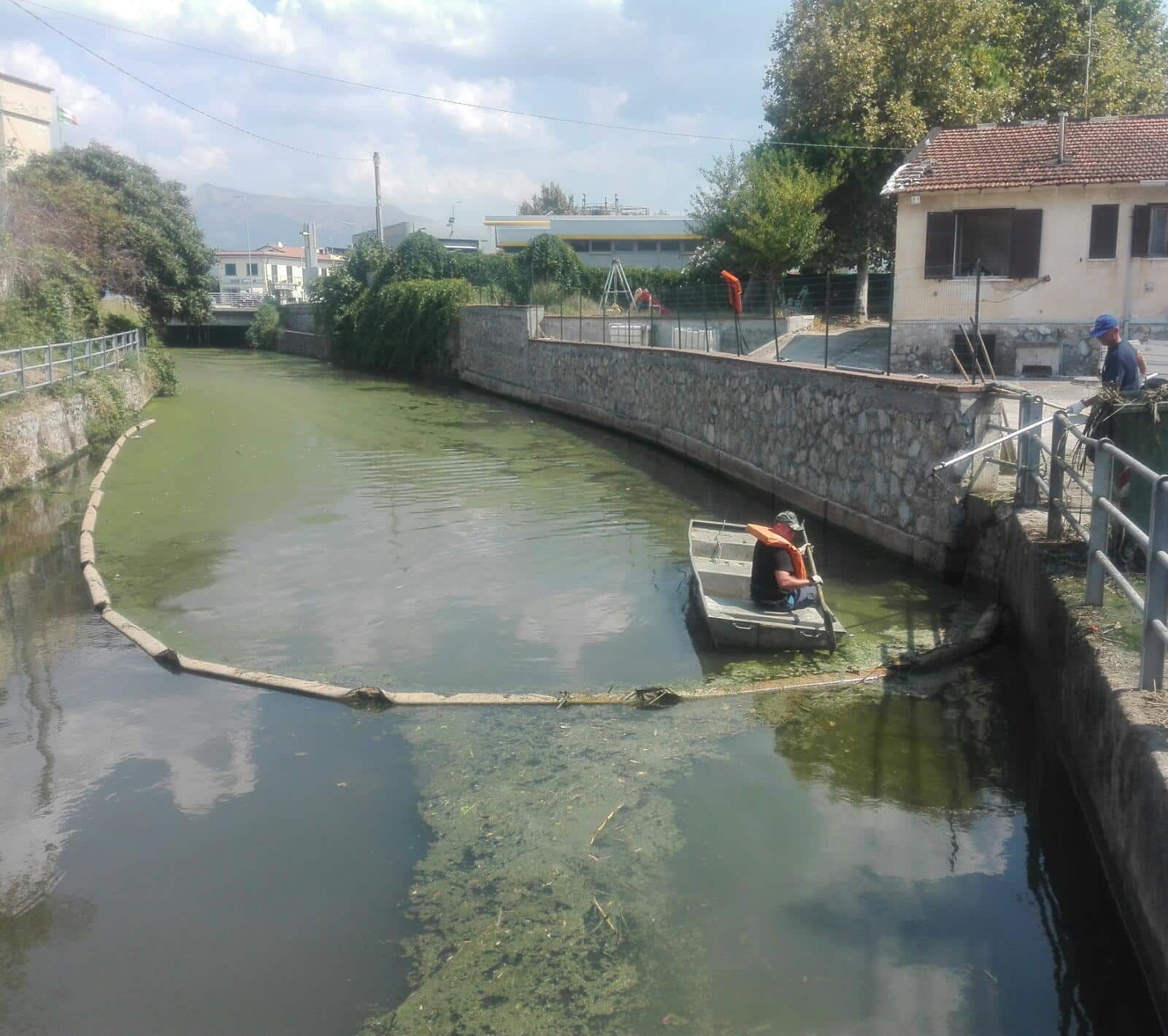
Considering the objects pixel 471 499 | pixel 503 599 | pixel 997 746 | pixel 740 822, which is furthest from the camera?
pixel 471 499

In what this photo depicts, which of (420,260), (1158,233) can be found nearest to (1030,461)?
(1158,233)

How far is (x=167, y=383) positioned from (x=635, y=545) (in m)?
25.0

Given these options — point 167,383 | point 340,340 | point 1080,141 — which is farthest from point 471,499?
point 340,340

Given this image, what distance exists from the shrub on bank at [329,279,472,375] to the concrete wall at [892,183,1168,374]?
2176cm

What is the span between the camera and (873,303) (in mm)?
24281

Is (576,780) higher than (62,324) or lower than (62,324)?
lower

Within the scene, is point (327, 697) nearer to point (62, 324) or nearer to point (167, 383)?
point (62, 324)

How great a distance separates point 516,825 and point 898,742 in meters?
2.95

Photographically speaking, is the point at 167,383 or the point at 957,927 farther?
the point at 167,383

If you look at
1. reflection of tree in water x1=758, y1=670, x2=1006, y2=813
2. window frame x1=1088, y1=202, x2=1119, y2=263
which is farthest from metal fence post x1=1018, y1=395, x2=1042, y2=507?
window frame x1=1088, y1=202, x2=1119, y2=263

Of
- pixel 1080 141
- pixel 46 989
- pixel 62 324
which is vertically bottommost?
pixel 46 989

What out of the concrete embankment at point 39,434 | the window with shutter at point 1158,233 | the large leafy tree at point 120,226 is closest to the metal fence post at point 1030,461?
the concrete embankment at point 39,434

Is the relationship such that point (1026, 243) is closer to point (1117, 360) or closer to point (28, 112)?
point (1117, 360)

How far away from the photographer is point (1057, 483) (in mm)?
9453
